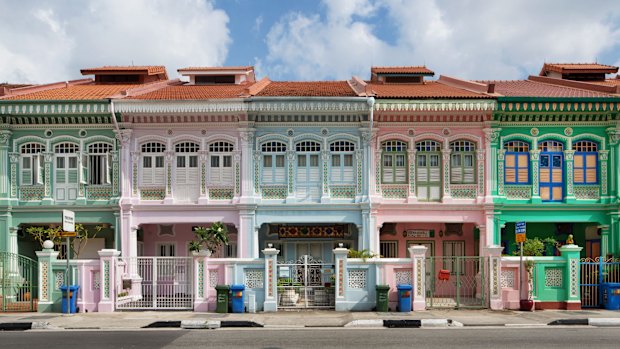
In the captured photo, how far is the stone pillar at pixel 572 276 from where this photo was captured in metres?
21.7

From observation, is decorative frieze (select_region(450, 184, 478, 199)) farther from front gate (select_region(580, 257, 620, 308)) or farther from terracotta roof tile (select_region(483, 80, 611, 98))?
front gate (select_region(580, 257, 620, 308))

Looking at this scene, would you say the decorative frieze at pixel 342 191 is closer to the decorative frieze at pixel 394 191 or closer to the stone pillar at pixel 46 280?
the decorative frieze at pixel 394 191

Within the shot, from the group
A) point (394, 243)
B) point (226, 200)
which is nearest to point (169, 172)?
point (226, 200)

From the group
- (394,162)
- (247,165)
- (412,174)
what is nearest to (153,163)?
(247,165)

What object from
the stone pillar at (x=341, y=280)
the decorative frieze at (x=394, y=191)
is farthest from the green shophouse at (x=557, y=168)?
the stone pillar at (x=341, y=280)

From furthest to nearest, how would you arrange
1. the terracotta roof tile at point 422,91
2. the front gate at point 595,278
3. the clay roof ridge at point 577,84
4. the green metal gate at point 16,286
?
the clay roof ridge at point 577,84
the terracotta roof tile at point 422,91
the front gate at point 595,278
the green metal gate at point 16,286

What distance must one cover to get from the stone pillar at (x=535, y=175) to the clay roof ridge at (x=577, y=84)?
3.63 meters

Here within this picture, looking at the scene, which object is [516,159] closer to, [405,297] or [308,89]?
[405,297]

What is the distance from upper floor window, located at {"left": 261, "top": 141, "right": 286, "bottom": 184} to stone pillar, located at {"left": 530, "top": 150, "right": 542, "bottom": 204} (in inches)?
353

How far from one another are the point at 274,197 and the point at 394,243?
528cm

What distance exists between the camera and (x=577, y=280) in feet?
71.6

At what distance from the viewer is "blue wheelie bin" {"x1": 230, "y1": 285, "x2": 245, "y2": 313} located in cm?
2117

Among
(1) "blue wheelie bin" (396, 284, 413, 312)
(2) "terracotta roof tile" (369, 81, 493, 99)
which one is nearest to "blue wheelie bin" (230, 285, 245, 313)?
(1) "blue wheelie bin" (396, 284, 413, 312)

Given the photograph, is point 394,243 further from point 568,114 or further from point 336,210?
point 568,114
